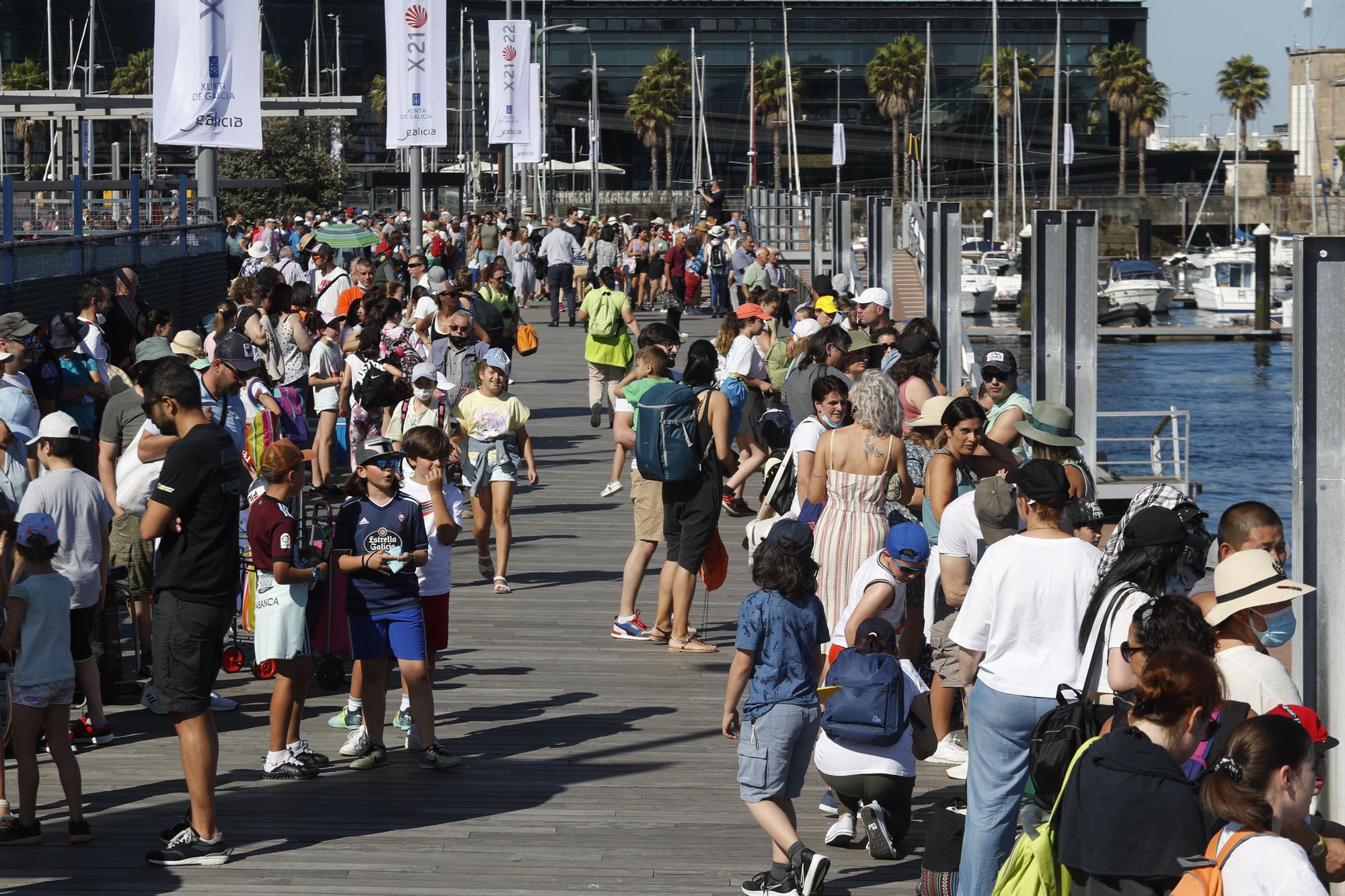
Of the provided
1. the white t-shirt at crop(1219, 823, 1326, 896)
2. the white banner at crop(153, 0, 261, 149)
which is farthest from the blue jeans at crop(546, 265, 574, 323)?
the white t-shirt at crop(1219, 823, 1326, 896)

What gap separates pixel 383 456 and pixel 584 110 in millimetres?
96610

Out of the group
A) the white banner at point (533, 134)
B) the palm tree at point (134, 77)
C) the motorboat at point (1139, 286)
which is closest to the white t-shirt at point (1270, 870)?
the white banner at point (533, 134)

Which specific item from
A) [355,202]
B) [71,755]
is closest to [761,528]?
[71,755]

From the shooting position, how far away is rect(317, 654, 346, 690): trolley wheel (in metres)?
9.43

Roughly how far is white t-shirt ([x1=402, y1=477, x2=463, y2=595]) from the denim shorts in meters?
2.28

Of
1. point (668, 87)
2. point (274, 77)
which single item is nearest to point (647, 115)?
point (668, 87)

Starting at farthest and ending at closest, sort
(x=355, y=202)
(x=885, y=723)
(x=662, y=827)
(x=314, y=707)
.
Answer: (x=355, y=202) < (x=314, y=707) < (x=662, y=827) < (x=885, y=723)

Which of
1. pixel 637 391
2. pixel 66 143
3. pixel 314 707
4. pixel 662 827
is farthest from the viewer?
pixel 66 143

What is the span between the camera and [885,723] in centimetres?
654

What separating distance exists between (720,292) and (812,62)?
7166cm

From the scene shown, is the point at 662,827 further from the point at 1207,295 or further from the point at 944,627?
the point at 1207,295

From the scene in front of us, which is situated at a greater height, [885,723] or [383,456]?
[383,456]

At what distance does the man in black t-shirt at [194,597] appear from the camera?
6.59 m

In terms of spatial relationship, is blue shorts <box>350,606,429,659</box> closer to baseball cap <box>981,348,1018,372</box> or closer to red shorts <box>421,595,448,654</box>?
red shorts <box>421,595,448,654</box>
